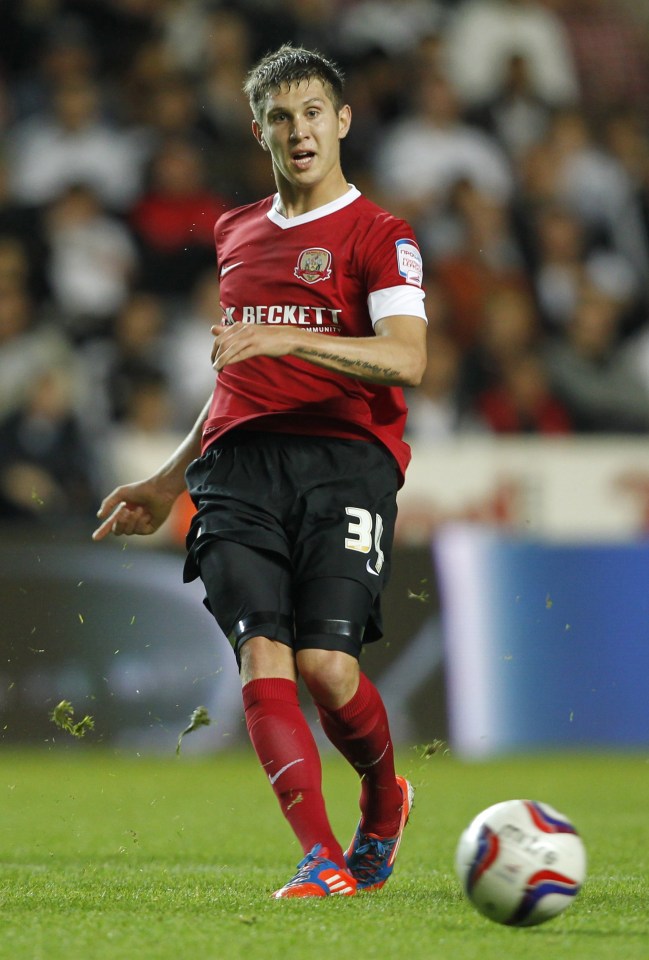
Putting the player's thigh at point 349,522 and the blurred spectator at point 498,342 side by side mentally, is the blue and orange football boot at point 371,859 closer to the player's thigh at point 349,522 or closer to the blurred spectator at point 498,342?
the player's thigh at point 349,522

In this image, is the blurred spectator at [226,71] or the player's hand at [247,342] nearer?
the player's hand at [247,342]

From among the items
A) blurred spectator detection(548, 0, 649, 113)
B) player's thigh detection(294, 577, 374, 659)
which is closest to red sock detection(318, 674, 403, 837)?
player's thigh detection(294, 577, 374, 659)

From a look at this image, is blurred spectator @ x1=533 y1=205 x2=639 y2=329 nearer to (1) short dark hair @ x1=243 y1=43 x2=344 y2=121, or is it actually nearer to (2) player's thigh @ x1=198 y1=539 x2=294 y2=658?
(1) short dark hair @ x1=243 y1=43 x2=344 y2=121

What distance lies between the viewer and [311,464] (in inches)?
167

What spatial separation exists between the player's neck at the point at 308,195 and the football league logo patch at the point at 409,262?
0.27 meters

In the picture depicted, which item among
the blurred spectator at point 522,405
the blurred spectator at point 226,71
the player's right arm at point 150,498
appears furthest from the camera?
the blurred spectator at point 226,71

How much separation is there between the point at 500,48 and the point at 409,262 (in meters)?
9.05

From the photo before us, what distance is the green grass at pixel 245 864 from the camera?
10.6 ft

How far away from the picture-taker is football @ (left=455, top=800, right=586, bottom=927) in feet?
11.3

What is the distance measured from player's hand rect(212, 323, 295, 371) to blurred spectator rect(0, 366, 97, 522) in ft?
17.4

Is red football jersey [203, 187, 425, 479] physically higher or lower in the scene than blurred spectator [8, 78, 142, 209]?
lower

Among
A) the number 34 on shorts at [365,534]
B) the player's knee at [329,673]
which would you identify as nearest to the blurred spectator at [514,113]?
the number 34 on shorts at [365,534]

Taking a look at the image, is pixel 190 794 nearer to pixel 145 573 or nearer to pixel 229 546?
pixel 145 573

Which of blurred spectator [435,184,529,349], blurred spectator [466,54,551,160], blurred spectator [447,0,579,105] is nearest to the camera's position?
blurred spectator [435,184,529,349]
